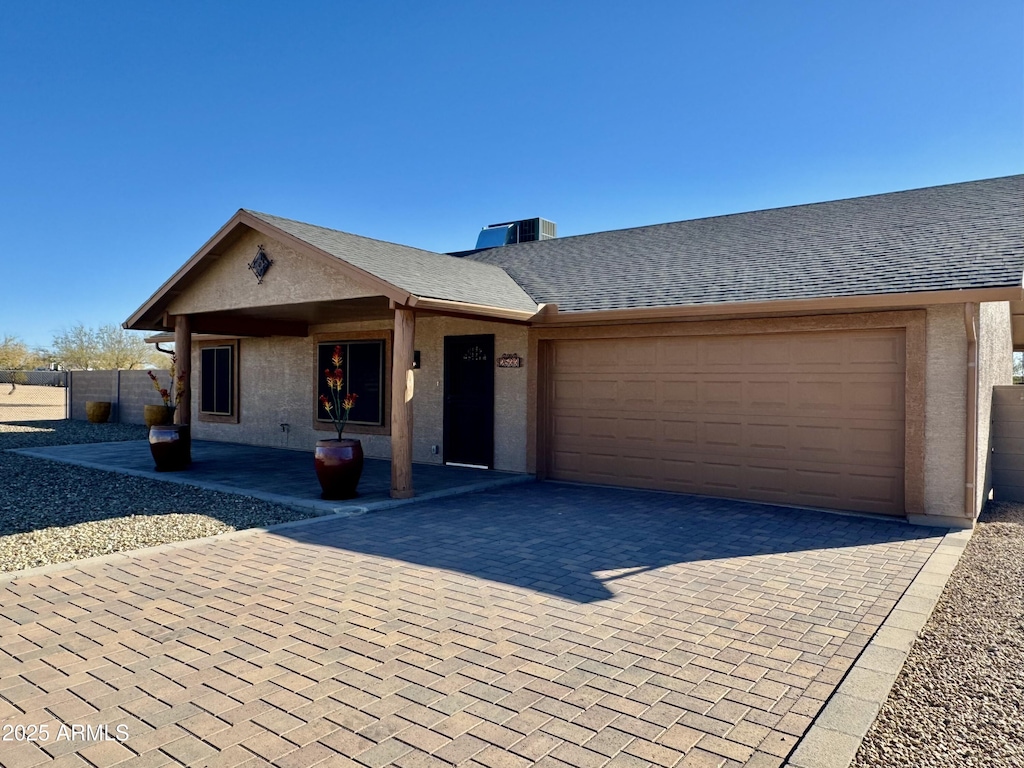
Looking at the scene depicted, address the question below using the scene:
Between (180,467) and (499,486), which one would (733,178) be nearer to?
(499,486)

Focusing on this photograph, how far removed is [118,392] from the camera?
21328mm

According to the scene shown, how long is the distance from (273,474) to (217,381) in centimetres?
644

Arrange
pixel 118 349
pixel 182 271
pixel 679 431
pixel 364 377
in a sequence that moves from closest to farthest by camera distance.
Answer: pixel 679 431 → pixel 182 271 → pixel 364 377 → pixel 118 349

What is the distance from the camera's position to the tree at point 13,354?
42.9 m

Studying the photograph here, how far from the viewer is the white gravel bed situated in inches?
113

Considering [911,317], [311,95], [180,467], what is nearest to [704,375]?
[911,317]

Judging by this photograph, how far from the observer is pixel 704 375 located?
9086 millimetres

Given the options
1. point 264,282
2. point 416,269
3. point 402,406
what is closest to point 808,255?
point 416,269

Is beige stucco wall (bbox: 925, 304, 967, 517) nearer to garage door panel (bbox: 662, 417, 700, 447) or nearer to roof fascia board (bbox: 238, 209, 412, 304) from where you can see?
garage door panel (bbox: 662, 417, 700, 447)

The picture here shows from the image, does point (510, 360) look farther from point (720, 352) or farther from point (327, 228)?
point (327, 228)

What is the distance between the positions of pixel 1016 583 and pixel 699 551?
99.7 inches

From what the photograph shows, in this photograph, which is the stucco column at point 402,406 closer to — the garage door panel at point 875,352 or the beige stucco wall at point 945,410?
the garage door panel at point 875,352

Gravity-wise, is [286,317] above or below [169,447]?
above

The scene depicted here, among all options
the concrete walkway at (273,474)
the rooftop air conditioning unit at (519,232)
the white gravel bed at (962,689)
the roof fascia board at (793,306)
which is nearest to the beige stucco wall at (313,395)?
the concrete walkway at (273,474)
